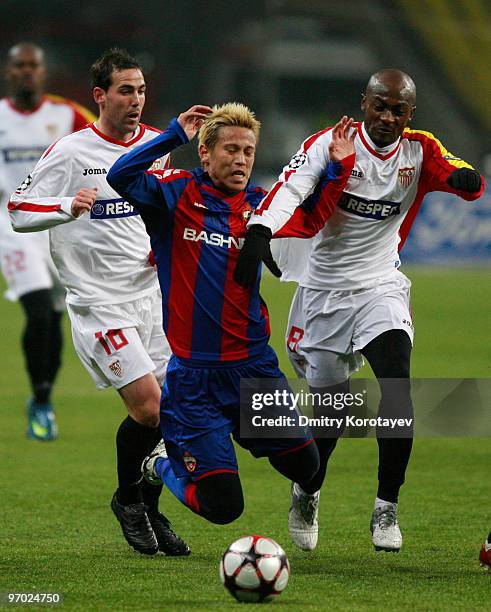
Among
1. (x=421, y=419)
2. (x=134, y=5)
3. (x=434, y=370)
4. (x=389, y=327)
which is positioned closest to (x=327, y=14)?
(x=134, y=5)

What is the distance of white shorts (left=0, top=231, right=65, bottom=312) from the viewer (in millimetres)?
9227

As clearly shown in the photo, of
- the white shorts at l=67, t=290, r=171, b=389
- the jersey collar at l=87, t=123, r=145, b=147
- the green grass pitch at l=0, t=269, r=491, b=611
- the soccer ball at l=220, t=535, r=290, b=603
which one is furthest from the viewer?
the jersey collar at l=87, t=123, r=145, b=147

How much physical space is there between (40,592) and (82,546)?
3.39 ft

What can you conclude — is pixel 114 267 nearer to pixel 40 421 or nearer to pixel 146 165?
pixel 146 165

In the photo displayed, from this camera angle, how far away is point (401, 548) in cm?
574

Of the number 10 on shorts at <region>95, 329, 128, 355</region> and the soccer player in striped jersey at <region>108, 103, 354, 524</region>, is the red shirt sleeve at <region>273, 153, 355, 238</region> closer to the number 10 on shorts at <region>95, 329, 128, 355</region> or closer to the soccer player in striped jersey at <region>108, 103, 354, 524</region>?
the soccer player in striped jersey at <region>108, 103, 354, 524</region>

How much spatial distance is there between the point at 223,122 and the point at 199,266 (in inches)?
22.7

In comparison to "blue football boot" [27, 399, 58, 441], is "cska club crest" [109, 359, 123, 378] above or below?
above

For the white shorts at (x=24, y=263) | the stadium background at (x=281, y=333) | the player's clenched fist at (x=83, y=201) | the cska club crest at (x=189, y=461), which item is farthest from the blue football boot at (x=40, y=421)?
the cska club crest at (x=189, y=461)

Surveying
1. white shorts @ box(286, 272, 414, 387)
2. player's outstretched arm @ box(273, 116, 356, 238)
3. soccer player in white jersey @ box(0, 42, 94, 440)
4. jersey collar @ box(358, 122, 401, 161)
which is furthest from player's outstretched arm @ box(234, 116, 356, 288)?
soccer player in white jersey @ box(0, 42, 94, 440)

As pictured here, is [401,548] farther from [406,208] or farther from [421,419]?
[421,419]

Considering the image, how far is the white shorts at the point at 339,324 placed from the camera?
5.90m

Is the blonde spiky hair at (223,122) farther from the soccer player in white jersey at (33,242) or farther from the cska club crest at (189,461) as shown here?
the soccer player in white jersey at (33,242)

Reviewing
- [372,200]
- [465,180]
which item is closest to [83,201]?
[372,200]
